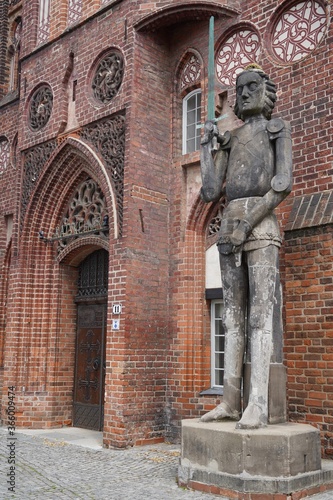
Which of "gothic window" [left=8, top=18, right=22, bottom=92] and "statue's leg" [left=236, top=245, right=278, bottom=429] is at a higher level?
"gothic window" [left=8, top=18, right=22, bottom=92]

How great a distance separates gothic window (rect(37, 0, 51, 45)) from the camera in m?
12.7

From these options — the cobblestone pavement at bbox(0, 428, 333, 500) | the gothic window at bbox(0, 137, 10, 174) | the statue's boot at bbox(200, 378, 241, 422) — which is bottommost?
the cobblestone pavement at bbox(0, 428, 333, 500)

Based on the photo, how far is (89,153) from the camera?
420 inches

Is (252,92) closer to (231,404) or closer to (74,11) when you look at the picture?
(231,404)

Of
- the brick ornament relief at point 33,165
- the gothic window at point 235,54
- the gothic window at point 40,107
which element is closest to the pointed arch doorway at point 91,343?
the brick ornament relief at point 33,165

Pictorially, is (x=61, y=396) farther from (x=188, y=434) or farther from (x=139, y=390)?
(x=188, y=434)

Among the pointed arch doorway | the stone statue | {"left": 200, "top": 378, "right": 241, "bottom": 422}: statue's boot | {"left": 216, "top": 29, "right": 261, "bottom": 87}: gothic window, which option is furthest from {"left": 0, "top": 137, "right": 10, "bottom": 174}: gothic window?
{"left": 200, "top": 378, "right": 241, "bottom": 422}: statue's boot

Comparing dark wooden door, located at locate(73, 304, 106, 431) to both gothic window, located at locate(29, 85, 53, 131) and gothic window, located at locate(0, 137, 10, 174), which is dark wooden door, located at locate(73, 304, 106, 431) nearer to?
gothic window, located at locate(29, 85, 53, 131)

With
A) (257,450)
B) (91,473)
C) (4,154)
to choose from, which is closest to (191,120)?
(4,154)

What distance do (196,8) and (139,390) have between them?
6437 millimetres

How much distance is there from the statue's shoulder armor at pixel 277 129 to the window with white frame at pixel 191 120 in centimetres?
403

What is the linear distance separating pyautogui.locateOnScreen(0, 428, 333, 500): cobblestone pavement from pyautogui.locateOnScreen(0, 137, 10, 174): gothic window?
23.1 feet

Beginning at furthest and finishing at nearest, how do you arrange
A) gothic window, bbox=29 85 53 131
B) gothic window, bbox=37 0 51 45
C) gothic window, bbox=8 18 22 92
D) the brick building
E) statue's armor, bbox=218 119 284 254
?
gothic window, bbox=8 18 22 92 → gothic window, bbox=37 0 51 45 → gothic window, bbox=29 85 53 131 → the brick building → statue's armor, bbox=218 119 284 254

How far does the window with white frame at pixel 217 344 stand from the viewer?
9.46 m
